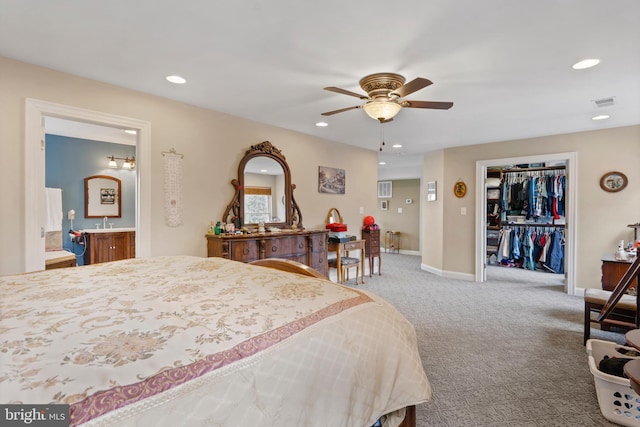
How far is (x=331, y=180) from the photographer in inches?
205

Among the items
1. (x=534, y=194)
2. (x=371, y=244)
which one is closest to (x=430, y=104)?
(x=371, y=244)

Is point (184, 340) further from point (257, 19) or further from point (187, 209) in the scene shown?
point (187, 209)

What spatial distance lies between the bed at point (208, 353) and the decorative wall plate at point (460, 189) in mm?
4788

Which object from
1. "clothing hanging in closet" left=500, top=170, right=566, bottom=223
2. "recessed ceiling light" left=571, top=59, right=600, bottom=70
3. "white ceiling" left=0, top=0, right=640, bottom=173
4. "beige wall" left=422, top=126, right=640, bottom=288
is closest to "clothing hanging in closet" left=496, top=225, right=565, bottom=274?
"clothing hanging in closet" left=500, top=170, right=566, bottom=223

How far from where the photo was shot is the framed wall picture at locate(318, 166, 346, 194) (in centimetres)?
503

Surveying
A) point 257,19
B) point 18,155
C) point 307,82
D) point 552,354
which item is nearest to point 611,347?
point 552,354

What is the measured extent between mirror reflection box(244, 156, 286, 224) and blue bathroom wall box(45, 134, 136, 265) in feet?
10.4

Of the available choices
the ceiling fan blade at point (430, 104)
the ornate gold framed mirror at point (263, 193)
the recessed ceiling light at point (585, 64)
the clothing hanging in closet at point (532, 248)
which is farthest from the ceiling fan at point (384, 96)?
the clothing hanging in closet at point (532, 248)

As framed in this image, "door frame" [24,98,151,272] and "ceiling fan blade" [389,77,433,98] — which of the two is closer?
"ceiling fan blade" [389,77,433,98]

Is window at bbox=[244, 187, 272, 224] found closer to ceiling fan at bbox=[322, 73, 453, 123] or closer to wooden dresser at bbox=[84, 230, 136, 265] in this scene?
ceiling fan at bbox=[322, 73, 453, 123]

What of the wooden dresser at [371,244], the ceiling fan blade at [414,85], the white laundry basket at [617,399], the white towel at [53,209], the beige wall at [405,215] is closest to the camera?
the white laundry basket at [617,399]

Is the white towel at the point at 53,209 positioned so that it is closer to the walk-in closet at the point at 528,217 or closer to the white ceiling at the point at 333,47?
the white ceiling at the point at 333,47

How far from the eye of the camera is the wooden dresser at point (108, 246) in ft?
16.1

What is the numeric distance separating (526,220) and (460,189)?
2270 millimetres
